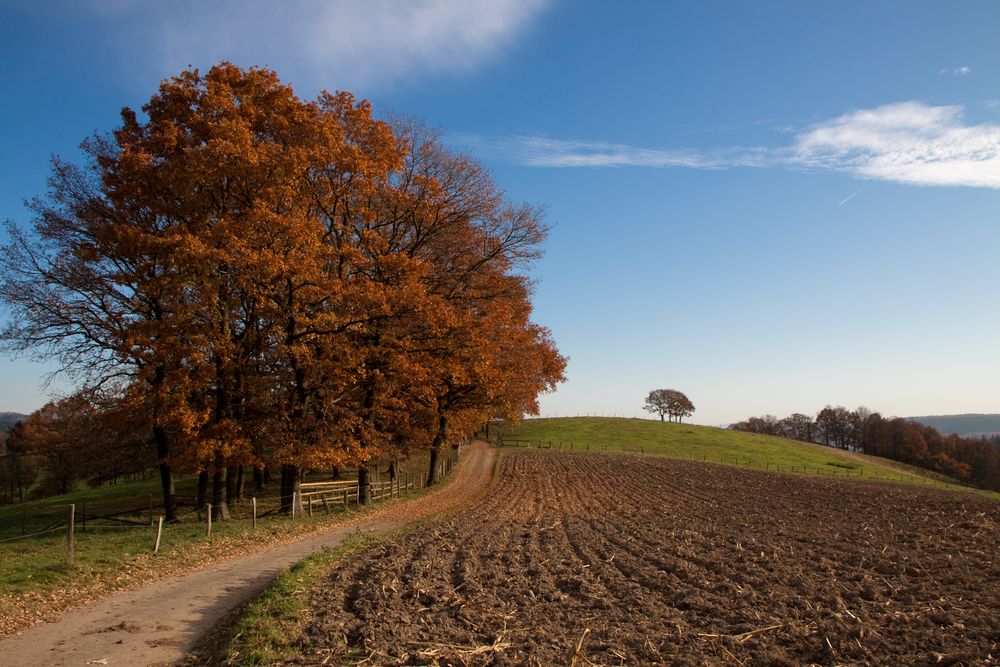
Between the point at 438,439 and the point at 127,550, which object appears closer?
the point at 127,550

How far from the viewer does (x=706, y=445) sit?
243 ft

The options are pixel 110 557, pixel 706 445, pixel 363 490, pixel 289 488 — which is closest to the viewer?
pixel 110 557

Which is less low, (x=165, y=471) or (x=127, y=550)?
(x=165, y=471)

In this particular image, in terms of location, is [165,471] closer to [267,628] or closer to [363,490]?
[363,490]

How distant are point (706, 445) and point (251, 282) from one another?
216ft

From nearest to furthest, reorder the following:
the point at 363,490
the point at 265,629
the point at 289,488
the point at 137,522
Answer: the point at 265,629
the point at 137,522
the point at 289,488
the point at 363,490

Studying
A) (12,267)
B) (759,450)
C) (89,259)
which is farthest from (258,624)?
(759,450)

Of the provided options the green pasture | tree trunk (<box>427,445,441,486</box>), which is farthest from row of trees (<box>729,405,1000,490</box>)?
the green pasture

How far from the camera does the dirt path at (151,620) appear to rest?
8.12 m

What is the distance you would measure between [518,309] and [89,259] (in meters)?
20.2

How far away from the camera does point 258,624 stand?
8727 millimetres

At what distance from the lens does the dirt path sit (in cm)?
812

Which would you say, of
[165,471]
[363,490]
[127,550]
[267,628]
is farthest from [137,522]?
[267,628]

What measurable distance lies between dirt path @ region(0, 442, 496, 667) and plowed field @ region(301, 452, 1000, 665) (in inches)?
72.6
